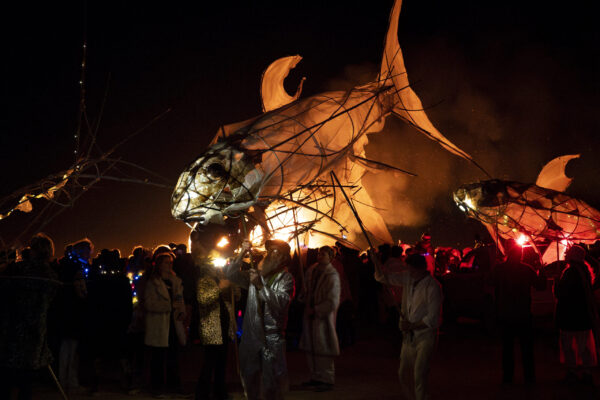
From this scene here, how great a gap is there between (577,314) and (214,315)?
4.78 metres

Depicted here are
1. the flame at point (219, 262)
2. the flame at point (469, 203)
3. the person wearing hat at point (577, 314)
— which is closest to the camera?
the flame at point (219, 262)

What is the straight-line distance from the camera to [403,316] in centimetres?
566

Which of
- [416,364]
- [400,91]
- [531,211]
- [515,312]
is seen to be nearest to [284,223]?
[400,91]

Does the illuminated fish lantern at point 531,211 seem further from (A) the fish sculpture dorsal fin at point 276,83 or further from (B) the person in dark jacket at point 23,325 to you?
(B) the person in dark jacket at point 23,325

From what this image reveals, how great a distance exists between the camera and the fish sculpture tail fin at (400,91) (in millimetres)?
6812

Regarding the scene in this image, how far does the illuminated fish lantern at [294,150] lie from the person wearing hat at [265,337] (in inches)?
21.7

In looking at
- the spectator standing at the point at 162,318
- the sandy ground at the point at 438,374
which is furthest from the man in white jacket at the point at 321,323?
the spectator standing at the point at 162,318

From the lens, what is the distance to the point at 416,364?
5.53 metres

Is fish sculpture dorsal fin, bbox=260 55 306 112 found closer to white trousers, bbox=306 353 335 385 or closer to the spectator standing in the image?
the spectator standing

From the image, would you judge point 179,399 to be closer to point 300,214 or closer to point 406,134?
point 300,214

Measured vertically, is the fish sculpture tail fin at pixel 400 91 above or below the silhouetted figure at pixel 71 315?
above

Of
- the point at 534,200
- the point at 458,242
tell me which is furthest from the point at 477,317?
the point at 458,242

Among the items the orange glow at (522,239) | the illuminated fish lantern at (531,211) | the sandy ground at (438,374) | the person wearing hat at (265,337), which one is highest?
the illuminated fish lantern at (531,211)

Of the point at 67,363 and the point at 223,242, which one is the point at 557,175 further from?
the point at 67,363
